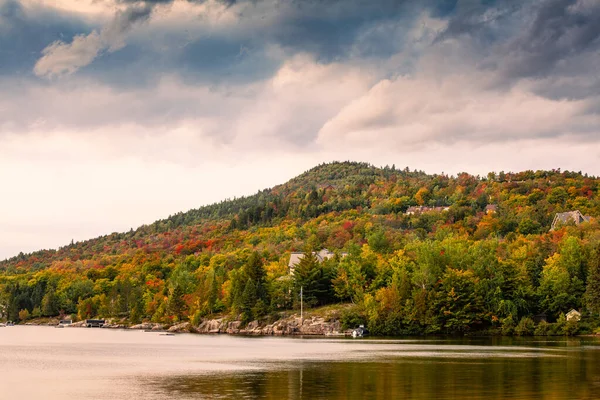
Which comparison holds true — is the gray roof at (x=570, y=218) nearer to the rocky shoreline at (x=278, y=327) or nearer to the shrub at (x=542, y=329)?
the shrub at (x=542, y=329)

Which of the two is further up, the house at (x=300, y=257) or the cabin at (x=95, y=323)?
the house at (x=300, y=257)

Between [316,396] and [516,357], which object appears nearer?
[316,396]

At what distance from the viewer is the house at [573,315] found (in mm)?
111750

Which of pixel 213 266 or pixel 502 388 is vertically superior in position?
pixel 213 266

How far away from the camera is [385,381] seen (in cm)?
4712

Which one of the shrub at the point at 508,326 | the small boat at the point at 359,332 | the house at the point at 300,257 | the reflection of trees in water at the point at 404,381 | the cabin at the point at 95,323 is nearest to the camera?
the reflection of trees in water at the point at 404,381

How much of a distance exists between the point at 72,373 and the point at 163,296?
127056 mm

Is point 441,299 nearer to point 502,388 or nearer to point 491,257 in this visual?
point 491,257

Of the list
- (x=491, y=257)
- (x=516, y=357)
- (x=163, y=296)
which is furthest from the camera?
(x=163, y=296)

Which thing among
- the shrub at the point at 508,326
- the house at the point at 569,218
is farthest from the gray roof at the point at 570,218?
the shrub at the point at 508,326

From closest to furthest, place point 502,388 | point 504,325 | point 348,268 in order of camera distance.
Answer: point 502,388 < point 504,325 < point 348,268

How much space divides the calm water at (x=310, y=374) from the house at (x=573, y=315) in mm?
34758

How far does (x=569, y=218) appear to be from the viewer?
18388 cm

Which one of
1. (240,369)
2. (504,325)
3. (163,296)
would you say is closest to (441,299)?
(504,325)
